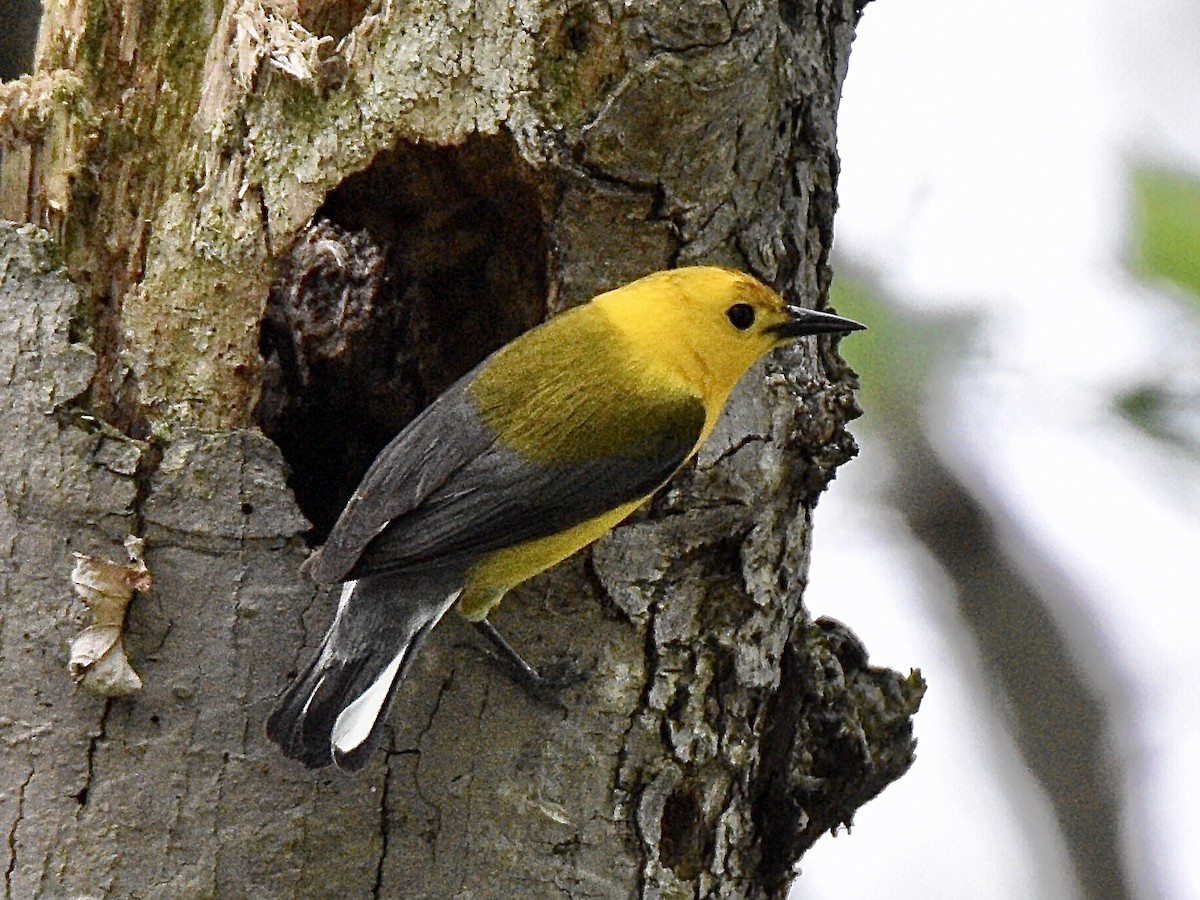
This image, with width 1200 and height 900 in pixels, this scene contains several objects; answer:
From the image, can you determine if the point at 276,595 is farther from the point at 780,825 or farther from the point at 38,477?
the point at 780,825

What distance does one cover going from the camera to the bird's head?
273cm

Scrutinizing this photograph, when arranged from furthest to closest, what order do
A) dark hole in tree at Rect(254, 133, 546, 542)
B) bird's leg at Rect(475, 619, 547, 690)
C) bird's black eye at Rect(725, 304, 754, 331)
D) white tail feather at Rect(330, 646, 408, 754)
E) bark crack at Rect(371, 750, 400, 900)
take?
1. bird's black eye at Rect(725, 304, 754, 331)
2. dark hole in tree at Rect(254, 133, 546, 542)
3. bird's leg at Rect(475, 619, 547, 690)
4. bark crack at Rect(371, 750, 400, 900)
5. white tail feather at Rect(330, 646, 408, 754)

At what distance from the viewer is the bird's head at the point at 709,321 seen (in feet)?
8.95

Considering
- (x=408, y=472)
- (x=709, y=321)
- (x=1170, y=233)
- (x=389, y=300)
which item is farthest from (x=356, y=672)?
(x=1170, y=233)

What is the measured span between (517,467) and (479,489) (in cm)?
8

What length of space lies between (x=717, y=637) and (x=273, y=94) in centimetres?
127

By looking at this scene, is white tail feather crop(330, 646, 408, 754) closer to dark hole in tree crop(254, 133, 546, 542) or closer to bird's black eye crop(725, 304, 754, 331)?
dark hole in tree crop(254, 133, 546, 542)

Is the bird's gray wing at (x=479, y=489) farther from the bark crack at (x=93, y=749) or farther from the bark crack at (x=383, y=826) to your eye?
the bark crack at (x=93, y=749)

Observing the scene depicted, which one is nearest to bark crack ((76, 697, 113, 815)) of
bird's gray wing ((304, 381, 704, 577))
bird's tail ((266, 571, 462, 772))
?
bird's tail ((266, 571, 462, 772))

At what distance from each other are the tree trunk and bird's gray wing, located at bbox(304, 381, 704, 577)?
0.38 ft

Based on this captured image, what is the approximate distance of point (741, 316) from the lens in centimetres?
281

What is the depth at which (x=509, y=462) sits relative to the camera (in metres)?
2.62

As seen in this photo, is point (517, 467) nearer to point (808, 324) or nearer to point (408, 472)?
point (408, 472)

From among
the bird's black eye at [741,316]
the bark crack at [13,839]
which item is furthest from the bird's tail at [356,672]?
the bird's black eye at [741,316]
